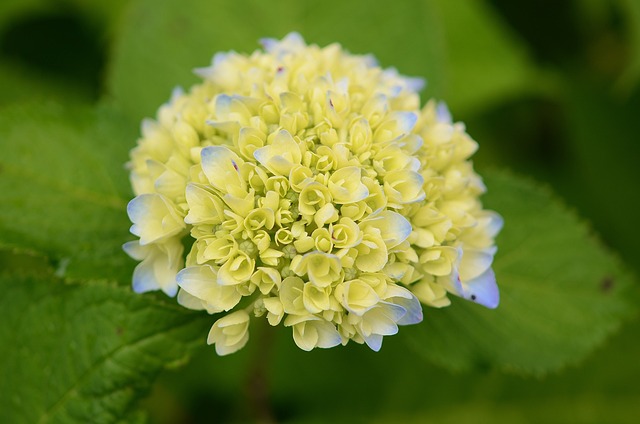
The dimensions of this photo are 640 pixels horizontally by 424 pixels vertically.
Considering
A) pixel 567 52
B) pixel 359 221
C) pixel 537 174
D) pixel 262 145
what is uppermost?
pixel 567 52

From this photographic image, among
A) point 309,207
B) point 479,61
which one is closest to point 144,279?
point 309,207

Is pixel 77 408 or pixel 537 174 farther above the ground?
pixel 537 174

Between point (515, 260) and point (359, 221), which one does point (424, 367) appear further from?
point (359, 221)

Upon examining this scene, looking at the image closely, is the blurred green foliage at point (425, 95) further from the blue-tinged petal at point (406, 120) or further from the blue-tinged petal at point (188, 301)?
the blue-tinged petal at point (406, 120)

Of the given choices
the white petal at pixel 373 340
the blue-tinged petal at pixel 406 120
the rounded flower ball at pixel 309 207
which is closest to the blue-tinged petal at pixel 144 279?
the rounded flower ball at pixel 309 207

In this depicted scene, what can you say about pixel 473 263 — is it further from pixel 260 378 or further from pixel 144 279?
pixel 260 378

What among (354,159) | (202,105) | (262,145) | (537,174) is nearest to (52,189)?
Result: (202,105)
